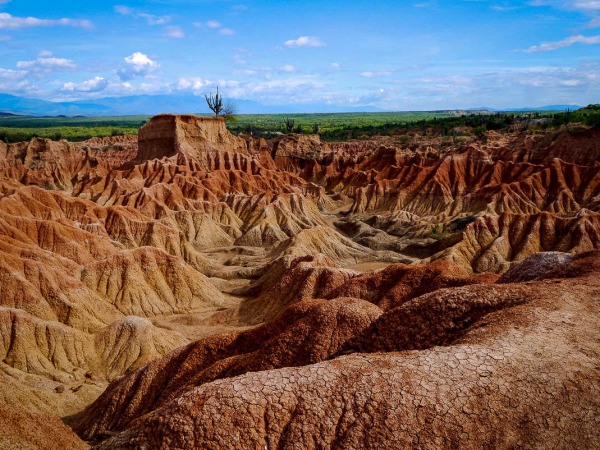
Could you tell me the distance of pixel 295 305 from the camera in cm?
1981

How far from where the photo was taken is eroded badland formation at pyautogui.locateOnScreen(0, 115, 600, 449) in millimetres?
10055

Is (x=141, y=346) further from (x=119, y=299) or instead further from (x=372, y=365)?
(x=372, y=365)

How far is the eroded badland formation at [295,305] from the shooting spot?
396 inches

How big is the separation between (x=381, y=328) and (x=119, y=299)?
29017mm

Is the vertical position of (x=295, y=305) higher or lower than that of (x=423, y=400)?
lower

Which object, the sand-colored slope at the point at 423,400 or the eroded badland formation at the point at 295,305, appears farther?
the eroded badland formation at the point at 295,305

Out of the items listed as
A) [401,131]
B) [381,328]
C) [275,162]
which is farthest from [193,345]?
[401,131]

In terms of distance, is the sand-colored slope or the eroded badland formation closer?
the sand-colored slope

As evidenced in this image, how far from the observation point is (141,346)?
30922 mm

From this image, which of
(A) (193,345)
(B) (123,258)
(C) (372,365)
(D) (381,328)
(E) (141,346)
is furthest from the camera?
(B) (123,258)

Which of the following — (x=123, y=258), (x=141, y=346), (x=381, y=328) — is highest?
(x=381, y=328)

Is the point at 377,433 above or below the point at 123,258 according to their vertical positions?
above

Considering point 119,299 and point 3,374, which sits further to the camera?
point 119,299

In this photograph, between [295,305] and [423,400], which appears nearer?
[423,400]
